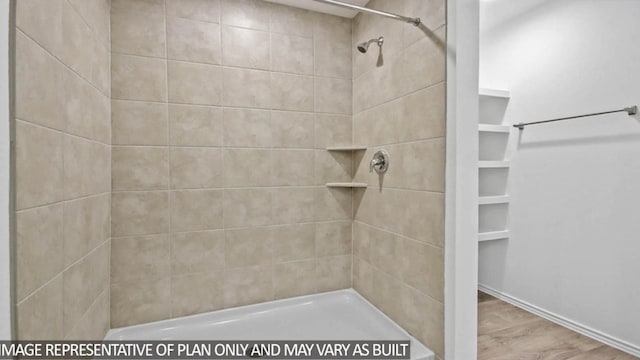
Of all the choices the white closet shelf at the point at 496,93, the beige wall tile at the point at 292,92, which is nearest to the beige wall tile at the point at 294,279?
the beige wall tile at the point at 292,92

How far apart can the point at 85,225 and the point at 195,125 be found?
744 millimetres

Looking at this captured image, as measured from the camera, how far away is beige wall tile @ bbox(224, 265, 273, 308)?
5.94 ft

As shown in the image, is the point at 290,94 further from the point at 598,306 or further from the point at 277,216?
the point at 598,306

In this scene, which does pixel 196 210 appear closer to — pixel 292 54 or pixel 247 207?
pixel 247 207

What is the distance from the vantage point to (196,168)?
1.71 m

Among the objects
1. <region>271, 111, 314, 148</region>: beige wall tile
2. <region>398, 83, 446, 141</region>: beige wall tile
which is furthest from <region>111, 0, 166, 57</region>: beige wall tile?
<region>398, 83, 446, 141</region>: beige wall tile

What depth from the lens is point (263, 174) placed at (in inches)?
73.2

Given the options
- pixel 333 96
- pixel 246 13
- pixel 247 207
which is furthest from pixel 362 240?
pixel 246 13

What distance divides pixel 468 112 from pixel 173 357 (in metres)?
1.83

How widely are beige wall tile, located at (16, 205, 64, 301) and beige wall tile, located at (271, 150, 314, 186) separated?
1081 mm

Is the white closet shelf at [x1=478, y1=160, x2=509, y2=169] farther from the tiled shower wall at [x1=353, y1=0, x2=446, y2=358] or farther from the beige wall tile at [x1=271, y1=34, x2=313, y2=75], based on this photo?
the beige wall tile at [x1=271, y1=34, x2=313, y2=75]

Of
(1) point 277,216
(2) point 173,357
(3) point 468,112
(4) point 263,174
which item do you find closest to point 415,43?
(3) point 468,112
